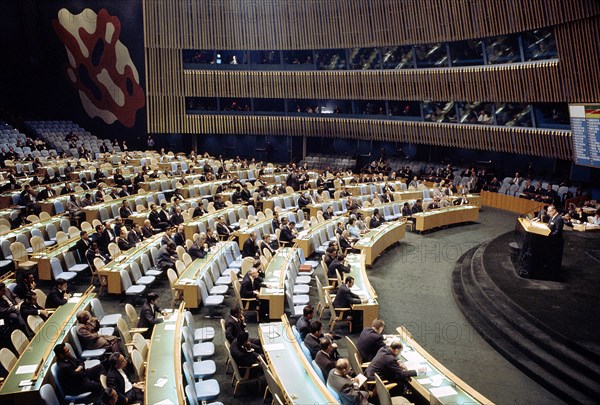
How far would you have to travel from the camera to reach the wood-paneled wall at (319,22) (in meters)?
18.2

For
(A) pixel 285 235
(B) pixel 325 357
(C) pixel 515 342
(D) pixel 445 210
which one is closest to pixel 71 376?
(B) pixel 325 357

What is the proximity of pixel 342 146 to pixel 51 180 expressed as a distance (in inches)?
593

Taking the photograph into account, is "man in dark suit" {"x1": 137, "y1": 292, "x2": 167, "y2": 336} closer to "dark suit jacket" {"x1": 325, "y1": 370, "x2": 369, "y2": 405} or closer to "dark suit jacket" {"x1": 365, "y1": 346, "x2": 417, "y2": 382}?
"dark suit jacket" {"x1": 325, "y1": 370, "x2": 369, "y2": 405}

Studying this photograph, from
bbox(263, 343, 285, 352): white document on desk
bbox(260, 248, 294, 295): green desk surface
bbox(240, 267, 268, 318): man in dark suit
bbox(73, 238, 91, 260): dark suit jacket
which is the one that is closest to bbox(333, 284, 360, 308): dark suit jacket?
bbox(260, 248, 294, 295): green desk surface

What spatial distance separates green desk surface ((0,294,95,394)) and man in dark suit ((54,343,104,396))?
203 millimetres

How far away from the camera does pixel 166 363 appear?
20.7ft

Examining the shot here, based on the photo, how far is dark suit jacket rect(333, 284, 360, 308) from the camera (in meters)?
8.82

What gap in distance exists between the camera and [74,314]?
7.68 metres

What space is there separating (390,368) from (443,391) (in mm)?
674

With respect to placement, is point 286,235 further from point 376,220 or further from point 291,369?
point 291,369

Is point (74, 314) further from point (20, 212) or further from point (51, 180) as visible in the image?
point (51, 180)

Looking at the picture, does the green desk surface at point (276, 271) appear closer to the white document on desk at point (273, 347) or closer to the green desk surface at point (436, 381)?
the white document on desk at point (273, 347)

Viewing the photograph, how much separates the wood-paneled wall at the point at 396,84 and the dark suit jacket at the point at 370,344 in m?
12.2

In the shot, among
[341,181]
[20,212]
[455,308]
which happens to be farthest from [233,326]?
[341,181]
